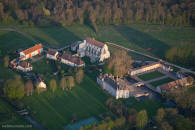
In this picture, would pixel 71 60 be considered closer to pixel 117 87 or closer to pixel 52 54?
pixel 52 54

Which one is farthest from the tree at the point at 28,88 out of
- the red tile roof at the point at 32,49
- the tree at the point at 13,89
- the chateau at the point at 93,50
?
the chateau at the point at 93,50

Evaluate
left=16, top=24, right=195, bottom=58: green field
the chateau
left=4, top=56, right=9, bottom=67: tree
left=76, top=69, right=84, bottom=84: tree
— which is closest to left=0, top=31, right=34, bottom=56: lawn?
left=16, top=24, right=195, bottom=58: green field

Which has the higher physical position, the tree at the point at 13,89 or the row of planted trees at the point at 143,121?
the tree at the point at 13,89

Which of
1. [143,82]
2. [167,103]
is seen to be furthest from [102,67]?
[167,103]

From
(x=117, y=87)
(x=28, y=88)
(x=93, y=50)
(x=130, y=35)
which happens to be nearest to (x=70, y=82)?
(x=28, y=88)

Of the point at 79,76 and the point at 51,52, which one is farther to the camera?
the point at 51,52

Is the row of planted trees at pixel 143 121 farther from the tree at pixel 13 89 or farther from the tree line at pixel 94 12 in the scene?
the tree line at pixel 94 12
